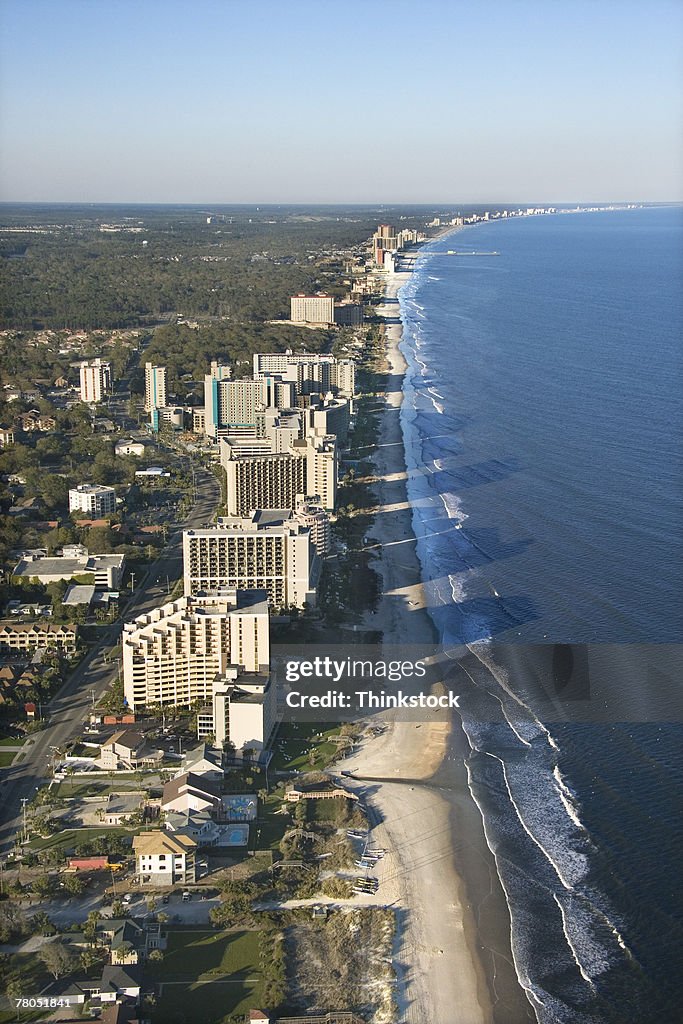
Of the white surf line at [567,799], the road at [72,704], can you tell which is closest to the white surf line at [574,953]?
the white surf line at [567,799]

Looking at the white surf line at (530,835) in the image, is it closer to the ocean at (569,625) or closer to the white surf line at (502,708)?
the ocean at (569,625)

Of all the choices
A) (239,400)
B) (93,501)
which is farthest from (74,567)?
(239,400)

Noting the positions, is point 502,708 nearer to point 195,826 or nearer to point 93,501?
point 195,826

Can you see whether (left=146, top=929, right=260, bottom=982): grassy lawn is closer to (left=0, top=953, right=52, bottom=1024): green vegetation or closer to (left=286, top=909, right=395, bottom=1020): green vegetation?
(left=286, top=909, right=395, bottom=1020): green vegetation

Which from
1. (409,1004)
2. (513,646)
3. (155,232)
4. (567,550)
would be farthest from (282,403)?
(155,232)

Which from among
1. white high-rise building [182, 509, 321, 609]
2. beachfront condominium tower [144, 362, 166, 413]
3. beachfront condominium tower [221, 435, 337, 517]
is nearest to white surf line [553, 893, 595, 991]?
white high-rise building [182, 509, 321, 609]

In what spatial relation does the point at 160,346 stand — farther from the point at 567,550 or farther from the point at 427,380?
the point at 567,550
